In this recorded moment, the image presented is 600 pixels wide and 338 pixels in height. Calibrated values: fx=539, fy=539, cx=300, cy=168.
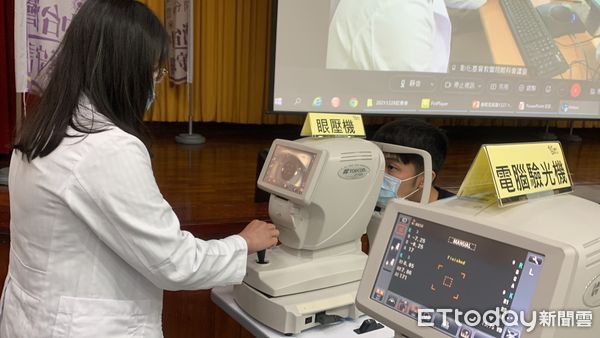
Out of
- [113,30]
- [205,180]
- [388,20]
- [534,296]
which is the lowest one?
[205,180]

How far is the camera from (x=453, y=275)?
2.53 feet

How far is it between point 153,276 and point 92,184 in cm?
21

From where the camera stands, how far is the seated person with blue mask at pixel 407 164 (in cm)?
160

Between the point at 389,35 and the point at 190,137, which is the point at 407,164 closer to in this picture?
Result: the point at 389,35

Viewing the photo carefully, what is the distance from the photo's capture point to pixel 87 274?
100 cm

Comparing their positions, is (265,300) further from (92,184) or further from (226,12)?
(226,12)

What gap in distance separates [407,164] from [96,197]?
0.99 meters

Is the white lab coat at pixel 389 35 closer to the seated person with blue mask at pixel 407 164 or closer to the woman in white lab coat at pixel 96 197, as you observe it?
the seated person with blue mask at pixel 407 164

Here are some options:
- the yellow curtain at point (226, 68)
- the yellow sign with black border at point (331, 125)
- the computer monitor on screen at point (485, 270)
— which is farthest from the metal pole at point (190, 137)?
the computer monitor on screen at point (485, 270)

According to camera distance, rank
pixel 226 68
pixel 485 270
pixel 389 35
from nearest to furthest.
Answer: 1. pixel 485 270
2. pixel 389 35
3. pixel 226 68

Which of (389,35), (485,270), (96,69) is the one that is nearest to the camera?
(485,270)

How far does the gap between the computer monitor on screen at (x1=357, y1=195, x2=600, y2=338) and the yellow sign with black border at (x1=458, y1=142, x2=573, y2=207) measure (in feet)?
0.07

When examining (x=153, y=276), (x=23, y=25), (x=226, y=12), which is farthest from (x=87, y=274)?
(x=226, y=12)

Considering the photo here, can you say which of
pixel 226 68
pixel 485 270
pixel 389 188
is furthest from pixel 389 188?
pixel 226 68
